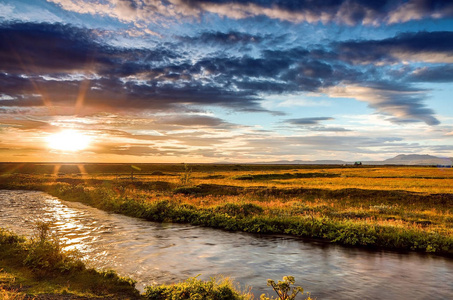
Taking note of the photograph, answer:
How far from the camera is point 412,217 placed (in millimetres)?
30641

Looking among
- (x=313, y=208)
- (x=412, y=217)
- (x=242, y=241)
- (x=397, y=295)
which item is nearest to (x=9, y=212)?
(x=242, y=241)

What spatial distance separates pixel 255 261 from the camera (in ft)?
64.8

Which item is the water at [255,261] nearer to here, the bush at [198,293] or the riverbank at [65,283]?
the riverbank at [65,283]

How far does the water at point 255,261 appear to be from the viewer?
15781mm

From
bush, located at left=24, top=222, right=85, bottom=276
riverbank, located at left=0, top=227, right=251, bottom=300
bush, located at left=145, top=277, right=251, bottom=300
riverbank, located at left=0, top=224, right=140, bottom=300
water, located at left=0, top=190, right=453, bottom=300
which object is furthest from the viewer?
water, located at left=0, top=190, right=453, bottom=300

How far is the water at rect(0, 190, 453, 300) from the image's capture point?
621 inches

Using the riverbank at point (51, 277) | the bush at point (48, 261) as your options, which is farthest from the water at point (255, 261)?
the bush at point (48, 261)

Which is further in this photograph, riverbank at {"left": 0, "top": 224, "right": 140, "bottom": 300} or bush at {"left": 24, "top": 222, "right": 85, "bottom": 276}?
bush at {"left": 24, "top": 222, "right": 85, "bottom": 276}

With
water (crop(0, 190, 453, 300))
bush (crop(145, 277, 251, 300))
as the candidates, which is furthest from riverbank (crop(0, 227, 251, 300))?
water (crop(0, 190, 453, 300))

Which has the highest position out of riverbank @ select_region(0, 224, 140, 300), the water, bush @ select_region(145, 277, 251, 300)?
bush @ select_region(145, 277, 251, 300)

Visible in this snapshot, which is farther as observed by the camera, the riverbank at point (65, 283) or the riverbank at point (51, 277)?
the riverbank at point (51, 277)

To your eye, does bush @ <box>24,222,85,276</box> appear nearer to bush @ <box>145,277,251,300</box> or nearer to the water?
the water

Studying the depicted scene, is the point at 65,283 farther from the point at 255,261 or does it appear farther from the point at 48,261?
the point at 255,261

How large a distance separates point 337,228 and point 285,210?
7790 millimetres
